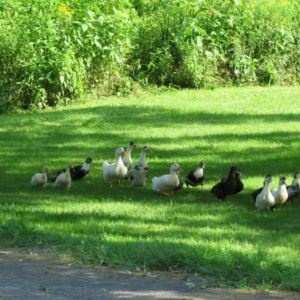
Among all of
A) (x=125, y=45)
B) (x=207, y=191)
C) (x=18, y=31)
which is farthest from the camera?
A: (x=125, y=45)

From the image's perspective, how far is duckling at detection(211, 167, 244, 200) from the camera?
1130cm

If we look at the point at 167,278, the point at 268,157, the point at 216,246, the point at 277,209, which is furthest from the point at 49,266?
the point at 268,157

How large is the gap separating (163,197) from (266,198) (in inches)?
60.5

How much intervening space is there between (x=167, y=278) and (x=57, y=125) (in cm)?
922

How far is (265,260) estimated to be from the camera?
8.49m

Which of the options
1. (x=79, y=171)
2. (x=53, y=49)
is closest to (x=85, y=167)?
(x=79, y=171)

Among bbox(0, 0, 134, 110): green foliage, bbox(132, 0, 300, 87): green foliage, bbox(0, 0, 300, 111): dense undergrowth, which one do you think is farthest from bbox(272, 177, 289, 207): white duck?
bbox(132, 0, 300, 87): green foliage

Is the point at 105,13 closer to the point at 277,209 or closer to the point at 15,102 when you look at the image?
the point at 15,102

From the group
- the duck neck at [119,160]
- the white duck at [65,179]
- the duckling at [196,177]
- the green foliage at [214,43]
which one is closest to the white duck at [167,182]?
the duckling at [196,177]

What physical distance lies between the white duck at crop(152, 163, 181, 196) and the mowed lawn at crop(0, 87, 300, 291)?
146 millimetres

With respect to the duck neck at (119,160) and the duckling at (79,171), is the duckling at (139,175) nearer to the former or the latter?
the duck neck at (119,160)

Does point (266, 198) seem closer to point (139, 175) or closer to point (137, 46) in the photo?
point (139, 175)

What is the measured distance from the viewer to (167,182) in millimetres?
11484

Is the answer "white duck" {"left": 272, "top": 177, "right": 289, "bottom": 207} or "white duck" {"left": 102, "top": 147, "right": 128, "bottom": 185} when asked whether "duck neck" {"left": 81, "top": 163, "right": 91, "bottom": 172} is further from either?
"white duck" {"left": 272, "top": 177, "right": 289, "bottom": 207}
